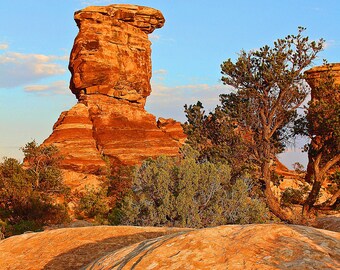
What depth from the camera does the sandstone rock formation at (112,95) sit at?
5322 cm

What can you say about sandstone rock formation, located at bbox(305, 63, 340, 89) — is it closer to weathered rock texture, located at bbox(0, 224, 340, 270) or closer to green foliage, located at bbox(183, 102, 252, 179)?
green foliage, located at bbox(183, 102, 252, 179)

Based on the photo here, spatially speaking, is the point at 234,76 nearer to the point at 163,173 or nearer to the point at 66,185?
the point at 163,173

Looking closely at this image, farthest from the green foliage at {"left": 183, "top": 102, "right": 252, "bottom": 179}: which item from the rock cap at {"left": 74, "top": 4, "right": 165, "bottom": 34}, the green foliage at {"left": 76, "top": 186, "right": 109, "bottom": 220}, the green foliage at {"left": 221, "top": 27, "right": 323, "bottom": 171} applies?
the rock cap at {"left": 74, "top": 4, "right": 165, "bottom": 34}

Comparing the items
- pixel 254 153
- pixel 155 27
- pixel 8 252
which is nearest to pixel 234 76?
pixel 254 153

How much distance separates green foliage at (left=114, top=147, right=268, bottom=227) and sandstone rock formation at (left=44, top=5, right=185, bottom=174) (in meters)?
29.1

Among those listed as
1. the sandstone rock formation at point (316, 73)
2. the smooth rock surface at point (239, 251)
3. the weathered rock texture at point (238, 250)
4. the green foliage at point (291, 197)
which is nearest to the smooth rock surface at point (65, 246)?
the weathered rock texture at point (238, 250)

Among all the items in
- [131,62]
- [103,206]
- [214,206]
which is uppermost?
[131,62]

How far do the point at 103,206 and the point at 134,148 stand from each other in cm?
1306

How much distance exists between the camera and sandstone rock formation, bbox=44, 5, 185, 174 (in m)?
53.2

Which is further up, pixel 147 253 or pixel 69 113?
pixel 69 113

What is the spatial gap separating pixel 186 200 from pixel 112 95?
1615 inches

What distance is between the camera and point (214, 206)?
20.1m

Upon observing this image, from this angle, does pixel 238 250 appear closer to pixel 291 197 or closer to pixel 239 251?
pixel 239 251

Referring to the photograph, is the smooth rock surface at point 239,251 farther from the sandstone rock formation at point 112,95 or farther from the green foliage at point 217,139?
the sandstone rock formation at point 112,95
